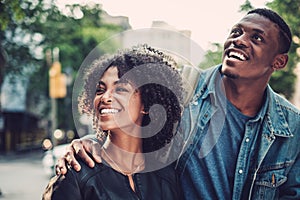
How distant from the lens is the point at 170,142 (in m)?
2.49

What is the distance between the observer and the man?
2.51m

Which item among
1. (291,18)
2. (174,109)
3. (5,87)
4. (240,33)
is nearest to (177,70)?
(174,109)

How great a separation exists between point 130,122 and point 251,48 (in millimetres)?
714

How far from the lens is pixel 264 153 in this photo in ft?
8.37

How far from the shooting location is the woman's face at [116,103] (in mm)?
A: 2229

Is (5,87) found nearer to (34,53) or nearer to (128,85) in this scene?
(34,53)

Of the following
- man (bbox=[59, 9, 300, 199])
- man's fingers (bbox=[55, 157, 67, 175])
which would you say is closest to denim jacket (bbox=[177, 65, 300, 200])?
man (bbox=[59, 9, 300, 199])

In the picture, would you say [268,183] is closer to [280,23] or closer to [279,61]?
[279,61]

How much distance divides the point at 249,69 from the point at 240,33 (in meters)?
0.19

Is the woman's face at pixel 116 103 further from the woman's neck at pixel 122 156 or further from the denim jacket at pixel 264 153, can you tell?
the denim jacket at pixel 264 153

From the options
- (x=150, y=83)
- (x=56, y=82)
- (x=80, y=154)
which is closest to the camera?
(x=80, y=154)

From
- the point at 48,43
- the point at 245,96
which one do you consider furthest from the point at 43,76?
the point at 245,96

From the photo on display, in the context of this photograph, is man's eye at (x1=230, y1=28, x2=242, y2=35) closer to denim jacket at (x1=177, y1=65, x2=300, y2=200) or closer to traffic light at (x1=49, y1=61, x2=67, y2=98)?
denim jacket at (x1=177, y1=65, x2=300, y2=200)

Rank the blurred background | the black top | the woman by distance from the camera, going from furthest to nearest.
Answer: the blurred background → the woman → the black top
